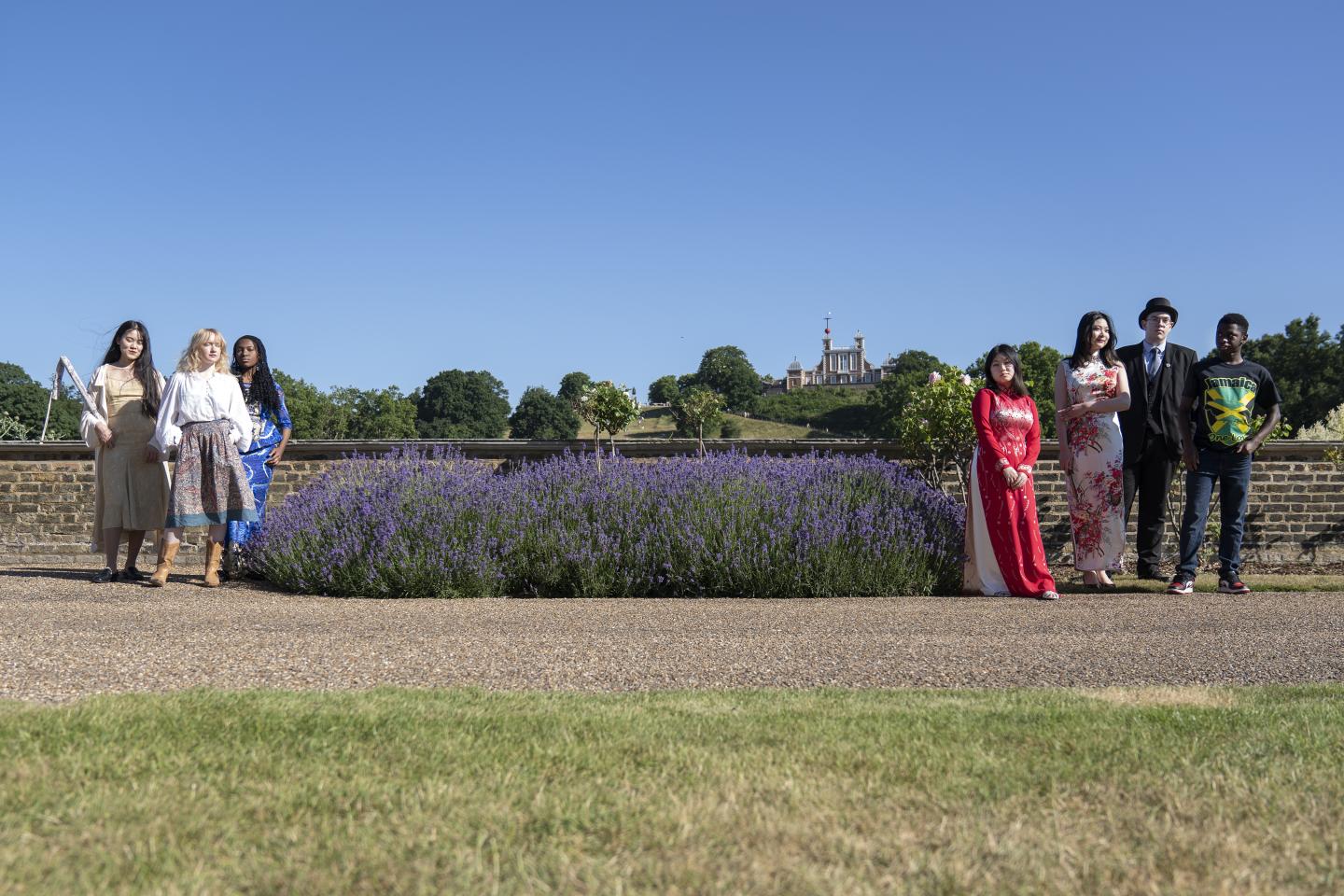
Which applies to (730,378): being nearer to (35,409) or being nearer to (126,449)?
(35,409)

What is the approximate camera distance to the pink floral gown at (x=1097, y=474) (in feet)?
29.0

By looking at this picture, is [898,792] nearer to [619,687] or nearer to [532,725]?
[532,725]

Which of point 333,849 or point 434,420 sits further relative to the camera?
point 434,420

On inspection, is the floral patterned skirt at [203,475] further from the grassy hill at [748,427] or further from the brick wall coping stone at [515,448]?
the grassy hill at [748,427]

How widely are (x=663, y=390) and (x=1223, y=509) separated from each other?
115m

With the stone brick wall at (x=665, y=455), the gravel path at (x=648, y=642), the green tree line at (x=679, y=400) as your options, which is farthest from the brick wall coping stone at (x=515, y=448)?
the green tree line at (x=679, y=400)

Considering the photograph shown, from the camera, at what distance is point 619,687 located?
15.5ft

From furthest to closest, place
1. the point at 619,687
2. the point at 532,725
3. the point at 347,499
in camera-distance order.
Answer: the point at 347,499
the point at 619,687
the point at 532,725

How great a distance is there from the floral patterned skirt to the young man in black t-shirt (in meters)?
7.02

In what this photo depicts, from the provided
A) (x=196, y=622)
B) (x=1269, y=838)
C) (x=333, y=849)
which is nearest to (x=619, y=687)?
(x=333, y=849)

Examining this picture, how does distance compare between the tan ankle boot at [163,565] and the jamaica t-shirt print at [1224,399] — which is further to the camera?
the tan ankle boot at [163,565]

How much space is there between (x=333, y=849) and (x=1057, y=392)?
740cm

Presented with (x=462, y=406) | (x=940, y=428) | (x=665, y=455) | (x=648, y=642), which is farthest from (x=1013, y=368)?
(x=462, y=406)

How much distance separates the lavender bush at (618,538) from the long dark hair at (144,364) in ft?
4.17
